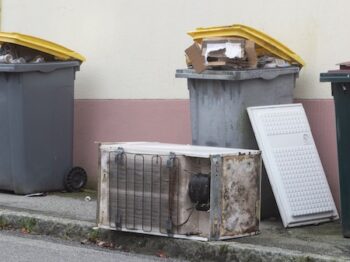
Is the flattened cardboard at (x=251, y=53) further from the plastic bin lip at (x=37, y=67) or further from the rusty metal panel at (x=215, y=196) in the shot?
the plastic bin lip at (x=37, y=67)

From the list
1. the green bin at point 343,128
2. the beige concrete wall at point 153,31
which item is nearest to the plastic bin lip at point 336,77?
the green bin at point 343,128

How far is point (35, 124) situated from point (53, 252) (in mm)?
2439

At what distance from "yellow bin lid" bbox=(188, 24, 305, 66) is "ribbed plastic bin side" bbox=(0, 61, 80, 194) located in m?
2.09

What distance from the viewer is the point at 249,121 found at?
7734 mm

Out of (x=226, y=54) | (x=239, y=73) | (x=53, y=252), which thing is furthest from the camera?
(x=226, y=54)

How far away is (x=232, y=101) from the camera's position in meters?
7.67

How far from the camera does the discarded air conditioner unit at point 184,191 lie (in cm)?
696

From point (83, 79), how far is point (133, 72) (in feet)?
2.59

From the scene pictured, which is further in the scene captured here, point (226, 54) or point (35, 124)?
point (35, 124)

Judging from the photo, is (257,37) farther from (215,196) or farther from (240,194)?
(215,196)

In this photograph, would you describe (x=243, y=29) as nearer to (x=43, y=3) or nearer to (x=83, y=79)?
(x=83, y=79)

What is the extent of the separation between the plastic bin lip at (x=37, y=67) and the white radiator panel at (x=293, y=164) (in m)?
2.76

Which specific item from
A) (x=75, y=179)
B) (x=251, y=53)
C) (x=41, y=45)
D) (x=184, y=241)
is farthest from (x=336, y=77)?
(x=75, y=179)

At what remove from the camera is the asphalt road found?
6992 mm
